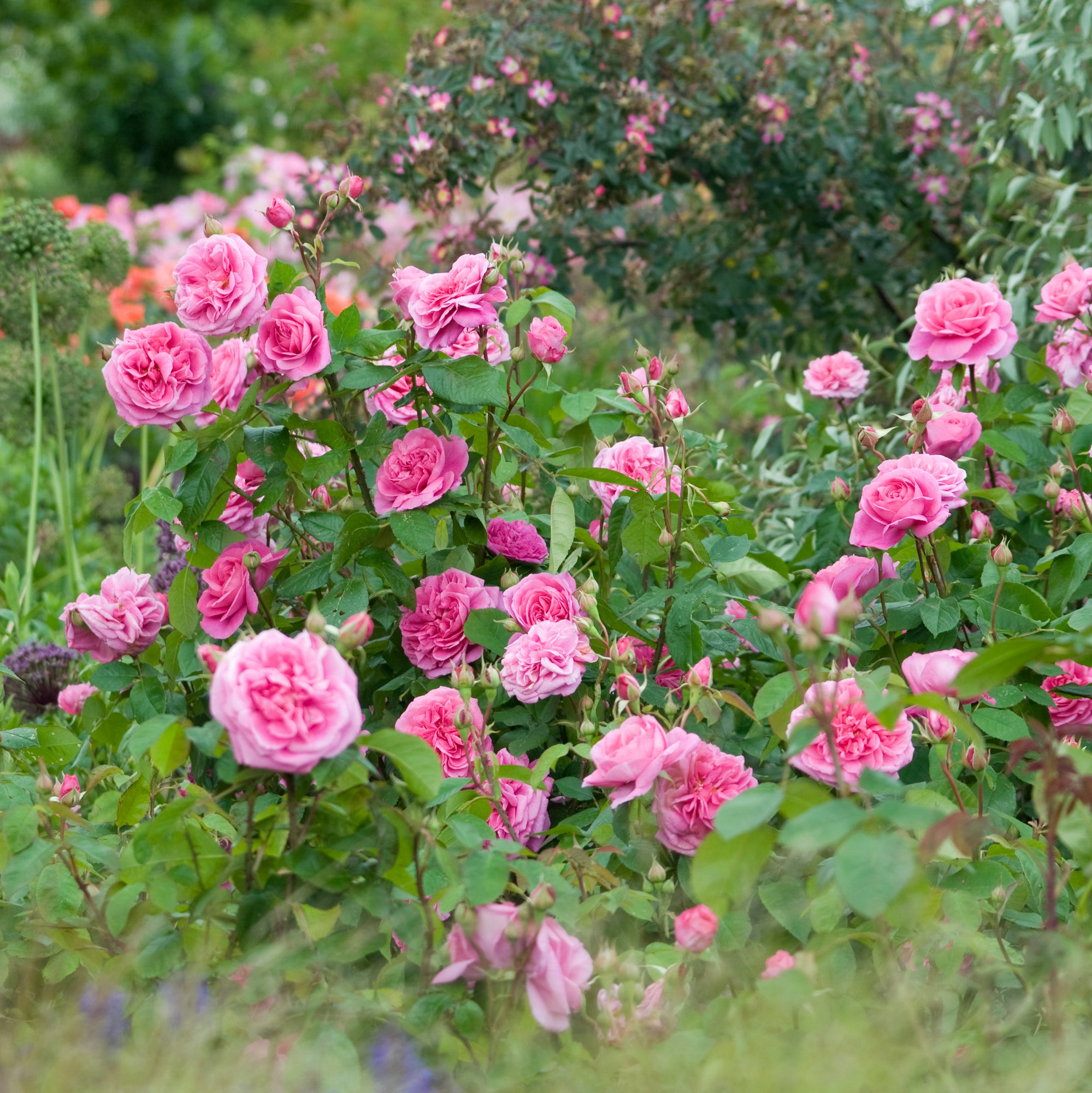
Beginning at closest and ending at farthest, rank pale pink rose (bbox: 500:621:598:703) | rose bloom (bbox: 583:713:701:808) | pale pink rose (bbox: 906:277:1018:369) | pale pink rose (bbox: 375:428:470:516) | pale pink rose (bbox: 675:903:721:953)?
pale pink rose (bbox: 675:903:721:953)
rose bloom (bbox: 583:713:701:808)
pale pink rose (bbox: 500:621:598:703)
pale pink rose (bbox: 375:428:470:516)
pale pink rose (bbox: 906:277:1018:369)

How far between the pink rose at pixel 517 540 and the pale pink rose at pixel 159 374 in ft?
1.37

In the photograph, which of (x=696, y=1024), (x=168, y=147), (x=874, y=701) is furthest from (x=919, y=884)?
(x=168, y=147)

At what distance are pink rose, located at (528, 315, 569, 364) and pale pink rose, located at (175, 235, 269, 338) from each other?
0.36 metres

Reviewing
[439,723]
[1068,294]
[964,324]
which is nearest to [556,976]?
[439,723]

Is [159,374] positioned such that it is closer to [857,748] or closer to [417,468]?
[417,468]

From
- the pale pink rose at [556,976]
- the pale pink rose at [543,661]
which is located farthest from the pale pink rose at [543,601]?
the pale pink rose at [556,976]

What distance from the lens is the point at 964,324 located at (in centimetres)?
146

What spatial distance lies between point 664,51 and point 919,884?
2476 millimetres

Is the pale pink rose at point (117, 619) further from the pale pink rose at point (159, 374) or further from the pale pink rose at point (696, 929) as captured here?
the pale pink rose at point (696, 929)

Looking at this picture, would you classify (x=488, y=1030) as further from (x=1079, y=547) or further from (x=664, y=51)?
(x=664, y=51)

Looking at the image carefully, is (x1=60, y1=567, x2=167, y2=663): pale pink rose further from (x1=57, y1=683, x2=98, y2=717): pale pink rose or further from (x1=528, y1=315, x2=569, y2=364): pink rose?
(x1=528, y1=315, x2=569, y2=364): pink rose

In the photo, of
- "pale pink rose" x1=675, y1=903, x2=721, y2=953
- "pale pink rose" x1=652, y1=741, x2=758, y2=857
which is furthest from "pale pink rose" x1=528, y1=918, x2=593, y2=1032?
"pale pink rose" x1=652, y1=741, x2=758, y2=857

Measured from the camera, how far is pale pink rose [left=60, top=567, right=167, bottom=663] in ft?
4.70

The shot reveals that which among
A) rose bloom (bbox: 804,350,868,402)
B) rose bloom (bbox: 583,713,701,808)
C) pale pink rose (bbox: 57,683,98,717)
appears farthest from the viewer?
rose bloom (bbox: 804,350,868,402)
